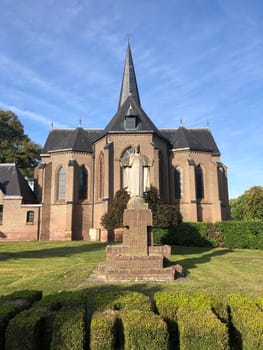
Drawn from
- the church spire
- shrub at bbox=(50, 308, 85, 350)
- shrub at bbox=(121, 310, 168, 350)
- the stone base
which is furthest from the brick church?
shrub at bbox=(121, 310, 168, 350)

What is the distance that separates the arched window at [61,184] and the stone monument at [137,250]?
21.2 m

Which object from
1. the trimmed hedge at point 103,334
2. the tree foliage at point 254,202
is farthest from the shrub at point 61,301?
the tree foliage at point 254,202

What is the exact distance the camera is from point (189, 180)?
30.5 m

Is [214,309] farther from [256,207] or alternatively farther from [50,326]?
[256,207]

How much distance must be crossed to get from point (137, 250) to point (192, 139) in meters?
26.6

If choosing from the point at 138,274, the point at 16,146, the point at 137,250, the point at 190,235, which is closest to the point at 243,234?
the point at 190,235

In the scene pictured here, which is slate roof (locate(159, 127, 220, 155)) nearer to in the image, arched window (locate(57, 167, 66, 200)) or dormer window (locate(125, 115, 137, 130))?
dormer window (locate(125, 115, 137, 130))

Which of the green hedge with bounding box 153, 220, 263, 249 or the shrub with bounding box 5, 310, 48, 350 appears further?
the green hedge with bounding box 153, 220, 263, 249

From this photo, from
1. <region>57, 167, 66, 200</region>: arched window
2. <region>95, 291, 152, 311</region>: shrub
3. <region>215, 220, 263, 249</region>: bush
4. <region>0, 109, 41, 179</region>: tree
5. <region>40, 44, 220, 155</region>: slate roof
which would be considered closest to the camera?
<region>95, 291, 152, 311</region>: shrub

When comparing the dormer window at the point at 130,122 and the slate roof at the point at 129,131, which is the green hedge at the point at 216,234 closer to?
the slate roof at the point at 129,131

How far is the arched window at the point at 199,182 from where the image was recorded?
31.4m

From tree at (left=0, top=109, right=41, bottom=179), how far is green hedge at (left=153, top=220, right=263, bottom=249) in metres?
26.6

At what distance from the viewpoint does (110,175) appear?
2753 centimetres

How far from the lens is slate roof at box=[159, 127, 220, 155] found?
32562 millimetres
